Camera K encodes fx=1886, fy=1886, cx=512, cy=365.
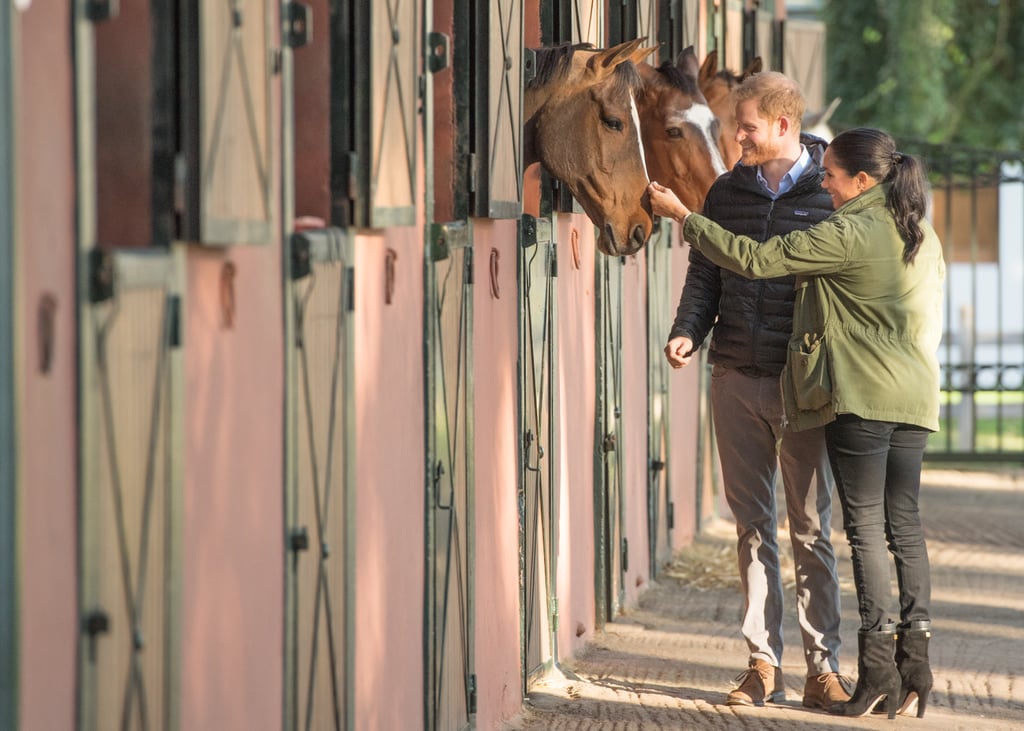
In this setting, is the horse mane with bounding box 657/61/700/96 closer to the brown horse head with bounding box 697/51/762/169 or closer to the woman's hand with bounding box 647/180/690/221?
the brown horse head with bounding box 697/51/762/169

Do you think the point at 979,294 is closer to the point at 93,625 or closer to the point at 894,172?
the point at 894,172

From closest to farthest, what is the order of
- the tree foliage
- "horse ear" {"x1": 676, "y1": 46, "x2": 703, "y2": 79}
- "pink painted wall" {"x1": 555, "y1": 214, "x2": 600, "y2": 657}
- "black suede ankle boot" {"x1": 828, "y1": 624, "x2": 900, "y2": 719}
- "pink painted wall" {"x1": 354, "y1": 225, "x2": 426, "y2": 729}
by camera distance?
"pink painted wall" {"x1": 354, "y1": 225, "x2": 426, "y2": 729} → "black suede ankle boot" {"x1": 828, "y1": 624, "x2": 900, "y2": 719} → "pink painted wall" {"x1": 555, "y1": 214, "x2": 600, "y2": 657} → "horse ear" {"x1": 676, "y1": 46, "x2": 703, "y2": 79} → the tree foliage

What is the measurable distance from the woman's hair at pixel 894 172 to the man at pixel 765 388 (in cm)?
26

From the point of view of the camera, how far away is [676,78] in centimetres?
813

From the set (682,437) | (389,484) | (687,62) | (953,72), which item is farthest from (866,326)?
(953,72)

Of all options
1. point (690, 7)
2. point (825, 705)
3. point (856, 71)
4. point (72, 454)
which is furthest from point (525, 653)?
point (856, 71)

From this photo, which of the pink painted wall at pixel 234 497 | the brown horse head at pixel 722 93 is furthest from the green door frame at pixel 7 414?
the brown horse head at pixel 722 93

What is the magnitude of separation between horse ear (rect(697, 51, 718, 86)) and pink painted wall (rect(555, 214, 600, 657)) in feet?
4.45

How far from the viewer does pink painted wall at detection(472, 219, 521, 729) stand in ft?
18.7

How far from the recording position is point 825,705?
239 inches

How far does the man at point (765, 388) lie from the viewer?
594 centimetres

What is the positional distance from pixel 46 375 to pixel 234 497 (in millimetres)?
892

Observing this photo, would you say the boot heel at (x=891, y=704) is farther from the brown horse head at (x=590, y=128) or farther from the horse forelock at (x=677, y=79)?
the horse forelock at (x=677, y=79)

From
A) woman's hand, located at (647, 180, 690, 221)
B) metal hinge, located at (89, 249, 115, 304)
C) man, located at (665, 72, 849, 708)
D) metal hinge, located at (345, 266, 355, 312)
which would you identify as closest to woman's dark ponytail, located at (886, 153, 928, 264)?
man, located at (665, 72, 849, 708)
